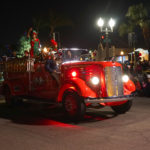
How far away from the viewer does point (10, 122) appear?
8016 mm

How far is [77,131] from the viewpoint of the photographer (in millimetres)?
6633

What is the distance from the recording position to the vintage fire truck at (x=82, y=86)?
305 inches

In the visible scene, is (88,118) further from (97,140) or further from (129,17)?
(129,17)

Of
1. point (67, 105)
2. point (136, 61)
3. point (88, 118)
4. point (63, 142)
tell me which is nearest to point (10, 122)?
point (67, 105)

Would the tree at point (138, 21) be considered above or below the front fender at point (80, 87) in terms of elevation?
above

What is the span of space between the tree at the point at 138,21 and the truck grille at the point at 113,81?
27163 millimetres

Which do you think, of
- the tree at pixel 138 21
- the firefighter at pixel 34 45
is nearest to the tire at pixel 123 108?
the firefighter at pixel 34 45

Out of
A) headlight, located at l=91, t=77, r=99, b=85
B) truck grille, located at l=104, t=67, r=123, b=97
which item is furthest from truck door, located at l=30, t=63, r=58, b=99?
truck grille, located at l=104, t=67, r=123, b=97

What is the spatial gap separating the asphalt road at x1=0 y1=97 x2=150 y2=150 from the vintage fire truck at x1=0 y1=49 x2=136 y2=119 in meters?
0.49

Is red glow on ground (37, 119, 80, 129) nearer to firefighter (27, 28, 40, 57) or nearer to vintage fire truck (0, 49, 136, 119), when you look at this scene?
vintage fire truck (0, 49, 136, 119)

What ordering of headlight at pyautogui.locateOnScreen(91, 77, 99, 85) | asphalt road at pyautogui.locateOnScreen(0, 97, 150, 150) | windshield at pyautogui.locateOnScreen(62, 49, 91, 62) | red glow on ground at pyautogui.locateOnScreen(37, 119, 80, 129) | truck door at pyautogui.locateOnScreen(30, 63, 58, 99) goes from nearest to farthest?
asphalt road at pyautogui.locateOnScreen(0, 97, 150, 150)
red glow on ground at pyautogui.locateOnScreen(37, 119, 80, 129)
headlight at pyautogui.locateOnScreen(91, 77, 99, 85)
truck door at pyautogui.locateOnScreen(30, 63, 58, 99)
windshield at pyautogui.locateOnScreen(62, 49, 91, 62)

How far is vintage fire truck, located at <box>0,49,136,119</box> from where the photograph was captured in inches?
305

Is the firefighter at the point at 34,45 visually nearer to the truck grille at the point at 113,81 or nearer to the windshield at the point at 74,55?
the windshield at the point at 74,55

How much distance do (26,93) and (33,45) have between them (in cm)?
197
